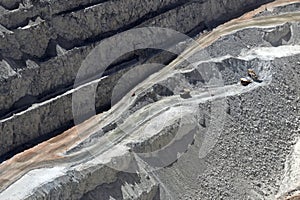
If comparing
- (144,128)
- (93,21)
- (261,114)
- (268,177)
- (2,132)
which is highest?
(93,21)

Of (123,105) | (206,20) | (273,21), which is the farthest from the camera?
(206,20)

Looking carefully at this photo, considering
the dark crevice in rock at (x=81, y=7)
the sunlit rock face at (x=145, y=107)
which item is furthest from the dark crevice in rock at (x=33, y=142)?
the dark crevice in rock at (x=81, y=7)

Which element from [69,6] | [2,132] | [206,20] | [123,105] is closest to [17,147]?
[2,132]

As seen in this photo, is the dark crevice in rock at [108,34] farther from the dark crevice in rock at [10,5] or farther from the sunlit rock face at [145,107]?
the dark crevice in rock at [10,5]

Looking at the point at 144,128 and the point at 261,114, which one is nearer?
the point at 144,128

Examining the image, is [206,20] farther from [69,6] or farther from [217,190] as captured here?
[217,190]

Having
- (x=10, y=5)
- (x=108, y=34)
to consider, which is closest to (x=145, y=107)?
(x=108, y=34)
